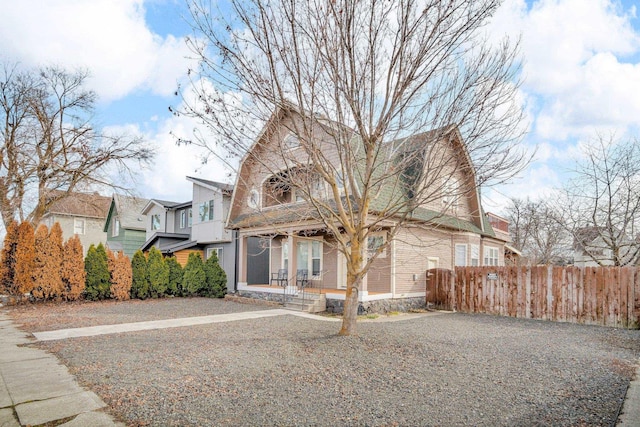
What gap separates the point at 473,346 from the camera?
307 inches

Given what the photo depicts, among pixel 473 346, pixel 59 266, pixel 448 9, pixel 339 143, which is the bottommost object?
pixel 473 346

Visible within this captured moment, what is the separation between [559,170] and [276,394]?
13.6 m

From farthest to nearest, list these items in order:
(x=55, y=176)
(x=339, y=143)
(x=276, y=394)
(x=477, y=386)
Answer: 1. (x=55, y=176)
2. (x=339, y=143)
3. (x=477, y=386)
4. (x=276, y=394)

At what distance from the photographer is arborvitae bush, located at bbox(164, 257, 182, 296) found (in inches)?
696

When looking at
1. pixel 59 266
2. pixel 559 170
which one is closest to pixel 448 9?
pixel 559 170

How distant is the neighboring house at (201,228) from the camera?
66.3 feet

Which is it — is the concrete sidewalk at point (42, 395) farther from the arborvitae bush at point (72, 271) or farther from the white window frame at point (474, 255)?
the white window frame at point (474, 255)

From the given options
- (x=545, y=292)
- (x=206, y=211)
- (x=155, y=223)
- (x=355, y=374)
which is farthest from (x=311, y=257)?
(x=155, y=223)

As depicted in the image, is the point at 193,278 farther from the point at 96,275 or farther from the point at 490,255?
the point at 490,255

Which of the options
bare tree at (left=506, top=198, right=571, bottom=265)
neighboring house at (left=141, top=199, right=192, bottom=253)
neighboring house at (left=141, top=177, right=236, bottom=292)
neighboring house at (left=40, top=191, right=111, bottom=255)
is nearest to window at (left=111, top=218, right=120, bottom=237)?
neighboring house at (left=40, top=191, right=111, bottom=255)

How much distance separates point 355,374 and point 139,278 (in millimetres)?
13606

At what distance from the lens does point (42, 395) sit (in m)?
4.74

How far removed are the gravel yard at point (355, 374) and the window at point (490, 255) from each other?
8.68m

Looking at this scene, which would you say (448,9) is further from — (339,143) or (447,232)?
(447,232)
